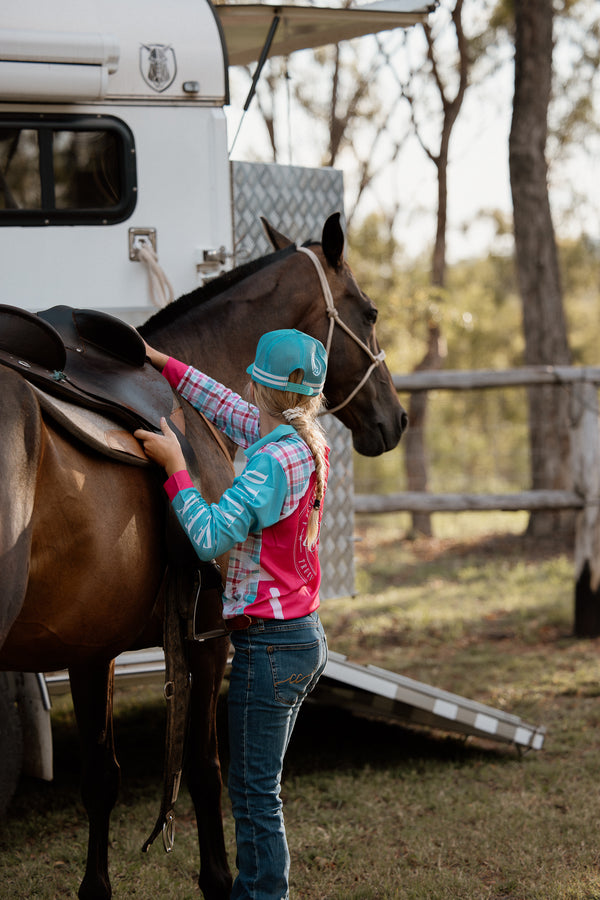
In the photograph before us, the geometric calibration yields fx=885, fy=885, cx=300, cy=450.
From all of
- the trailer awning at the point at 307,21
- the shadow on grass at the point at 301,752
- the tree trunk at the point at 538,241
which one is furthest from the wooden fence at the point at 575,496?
the tree trunk at the point at 538,241

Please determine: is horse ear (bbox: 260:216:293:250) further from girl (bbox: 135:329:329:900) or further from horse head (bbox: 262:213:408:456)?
girl (bbox: 135:329:329:900)

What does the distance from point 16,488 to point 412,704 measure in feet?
8.77

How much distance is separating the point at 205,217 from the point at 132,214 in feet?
1.06

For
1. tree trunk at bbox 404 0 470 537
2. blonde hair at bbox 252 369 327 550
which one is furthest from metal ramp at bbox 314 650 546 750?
tree trunk at bbox 404 0 470 537

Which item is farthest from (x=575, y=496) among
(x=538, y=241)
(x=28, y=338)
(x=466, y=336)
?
(x=466, y=336)

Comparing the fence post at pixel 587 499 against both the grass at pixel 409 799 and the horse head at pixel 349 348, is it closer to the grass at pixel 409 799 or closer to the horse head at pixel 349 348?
the grass at pixel 409 799

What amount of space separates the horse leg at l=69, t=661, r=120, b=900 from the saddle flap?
3.57ft

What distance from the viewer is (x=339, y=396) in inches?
128

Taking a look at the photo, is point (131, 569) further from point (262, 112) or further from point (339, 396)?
point (262, 112)

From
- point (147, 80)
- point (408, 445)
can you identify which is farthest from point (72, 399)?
point (408, 445)

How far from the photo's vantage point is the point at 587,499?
21.0 ft

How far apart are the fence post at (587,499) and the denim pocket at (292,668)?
183 inches

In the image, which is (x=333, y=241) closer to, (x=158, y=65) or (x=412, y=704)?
(x=158, y=65)

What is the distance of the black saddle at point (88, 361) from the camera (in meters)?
2.11
